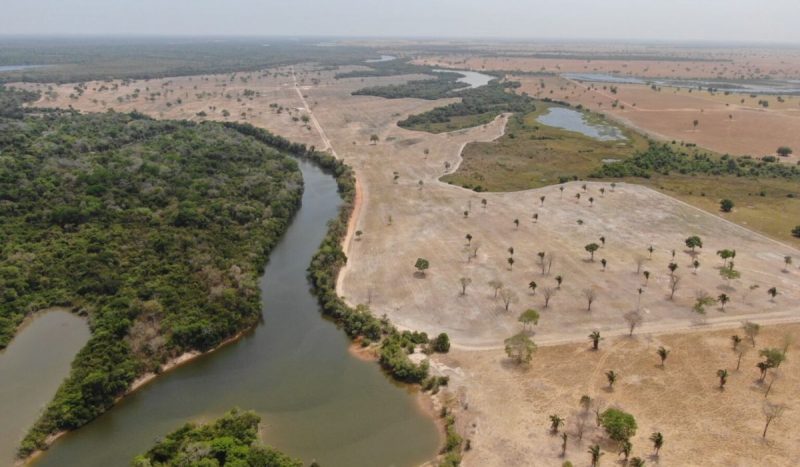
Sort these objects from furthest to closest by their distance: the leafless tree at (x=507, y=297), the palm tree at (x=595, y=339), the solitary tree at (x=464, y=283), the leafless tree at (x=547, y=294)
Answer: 1. the solitary tree at (x=464, y=283)
2. the leafless tree at (x=547, y=294)
3. the leafless tree at (x=507, y=297)
4. the palm tree at (x=595, y=339)

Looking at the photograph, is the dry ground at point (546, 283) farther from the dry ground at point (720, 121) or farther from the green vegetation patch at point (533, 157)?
the dry ground at point (720, 121)

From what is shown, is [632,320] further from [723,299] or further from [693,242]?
[693,242]

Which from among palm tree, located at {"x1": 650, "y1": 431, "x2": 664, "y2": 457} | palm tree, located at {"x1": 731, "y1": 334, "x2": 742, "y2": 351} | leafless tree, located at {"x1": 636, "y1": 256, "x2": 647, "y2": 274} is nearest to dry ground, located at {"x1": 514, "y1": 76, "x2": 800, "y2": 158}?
leafless tree, located at {"x1": 636, "y1": 256, "x2": 647, "y2": 274}

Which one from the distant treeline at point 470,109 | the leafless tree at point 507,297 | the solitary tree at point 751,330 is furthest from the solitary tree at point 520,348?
the distant treeline at point 470,109

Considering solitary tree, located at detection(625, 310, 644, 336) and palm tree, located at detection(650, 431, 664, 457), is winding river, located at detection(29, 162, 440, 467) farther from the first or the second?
solitary tree, located at detection(625, 310, 644, 336)

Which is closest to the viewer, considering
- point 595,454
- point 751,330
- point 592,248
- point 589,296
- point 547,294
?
point 595,454

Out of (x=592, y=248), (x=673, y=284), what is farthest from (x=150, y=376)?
(x=673, y=284)
